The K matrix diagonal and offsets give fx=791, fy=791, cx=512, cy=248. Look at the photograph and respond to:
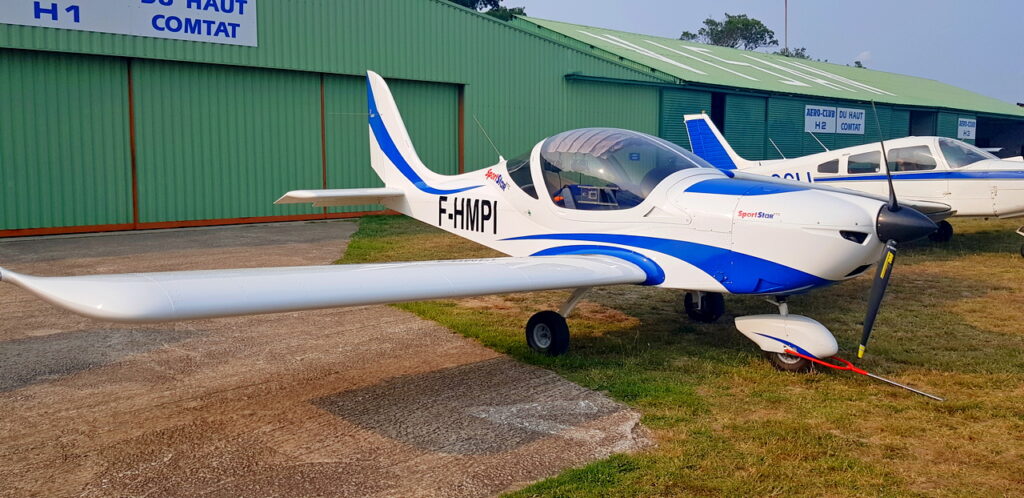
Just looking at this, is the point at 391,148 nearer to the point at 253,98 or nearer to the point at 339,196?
the point at 339,196

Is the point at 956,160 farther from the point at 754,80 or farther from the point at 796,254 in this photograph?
the point at 754,80

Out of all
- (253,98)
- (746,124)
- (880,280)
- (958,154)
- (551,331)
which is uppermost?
(746,124)

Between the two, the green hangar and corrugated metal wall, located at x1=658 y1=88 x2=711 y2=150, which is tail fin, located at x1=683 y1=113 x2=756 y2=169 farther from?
corrugated metal wall, located at x1=658 y1=88 x2=711 y2=150

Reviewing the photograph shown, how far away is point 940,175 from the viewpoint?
1240cm

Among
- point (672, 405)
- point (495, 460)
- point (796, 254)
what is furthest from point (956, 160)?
point (495, 460)

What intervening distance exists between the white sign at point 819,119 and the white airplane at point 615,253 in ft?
69.8

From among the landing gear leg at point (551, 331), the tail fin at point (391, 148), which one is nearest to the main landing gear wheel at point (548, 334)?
the landing gear leg at point (551, 331)

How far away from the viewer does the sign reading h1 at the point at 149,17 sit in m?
12.3

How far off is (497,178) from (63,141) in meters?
9.32

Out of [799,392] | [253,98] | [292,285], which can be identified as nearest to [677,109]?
[253,98]

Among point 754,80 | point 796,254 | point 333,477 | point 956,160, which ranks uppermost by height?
point 754,80

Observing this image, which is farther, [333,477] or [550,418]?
[550,418]

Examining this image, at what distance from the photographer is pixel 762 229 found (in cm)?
540

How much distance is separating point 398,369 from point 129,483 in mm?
2233
